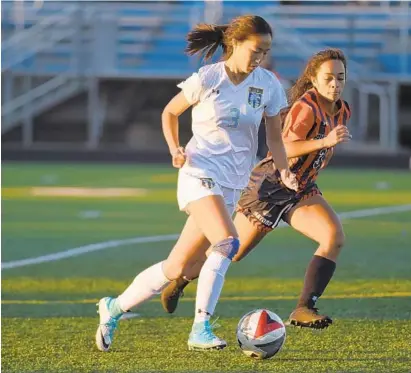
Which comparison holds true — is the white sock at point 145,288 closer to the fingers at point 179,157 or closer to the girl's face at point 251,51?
→ the fingers at point 179,157

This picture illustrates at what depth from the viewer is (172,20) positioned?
25.6 m

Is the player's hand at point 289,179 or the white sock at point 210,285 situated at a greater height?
the player's hand at point 289,179

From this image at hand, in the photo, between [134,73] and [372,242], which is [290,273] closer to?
[372,242]

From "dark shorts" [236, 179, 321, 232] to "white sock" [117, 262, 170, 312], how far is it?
906mm

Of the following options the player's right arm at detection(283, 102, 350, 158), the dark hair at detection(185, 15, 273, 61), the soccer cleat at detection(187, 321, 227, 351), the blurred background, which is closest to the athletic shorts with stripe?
the player's right arm at detection(283, 102, 350, 158)

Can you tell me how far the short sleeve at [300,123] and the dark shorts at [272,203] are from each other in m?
0.34

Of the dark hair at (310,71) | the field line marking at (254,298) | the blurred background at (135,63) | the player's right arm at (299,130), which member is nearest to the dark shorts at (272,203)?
the player's right arm at (299,130)

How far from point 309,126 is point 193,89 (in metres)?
0.91

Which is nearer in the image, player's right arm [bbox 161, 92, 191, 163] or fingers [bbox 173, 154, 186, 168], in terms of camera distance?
fingers [bbox 173, 154, 186, 168]

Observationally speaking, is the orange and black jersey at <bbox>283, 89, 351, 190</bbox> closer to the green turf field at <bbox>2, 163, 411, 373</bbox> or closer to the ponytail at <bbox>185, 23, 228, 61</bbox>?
the ponytail at <bbox>185, 23, 228, 61</bbox>

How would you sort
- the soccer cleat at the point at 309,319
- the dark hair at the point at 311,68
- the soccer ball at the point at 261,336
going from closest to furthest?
1. the soccer ball at the point at 261,336
2. the soccer cleat at the point at 309,319
3. the dark hair at the point at 311,68

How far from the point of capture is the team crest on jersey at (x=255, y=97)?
673cm

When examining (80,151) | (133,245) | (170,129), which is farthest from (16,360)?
(80,151)

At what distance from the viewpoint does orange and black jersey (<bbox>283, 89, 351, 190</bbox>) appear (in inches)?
288
